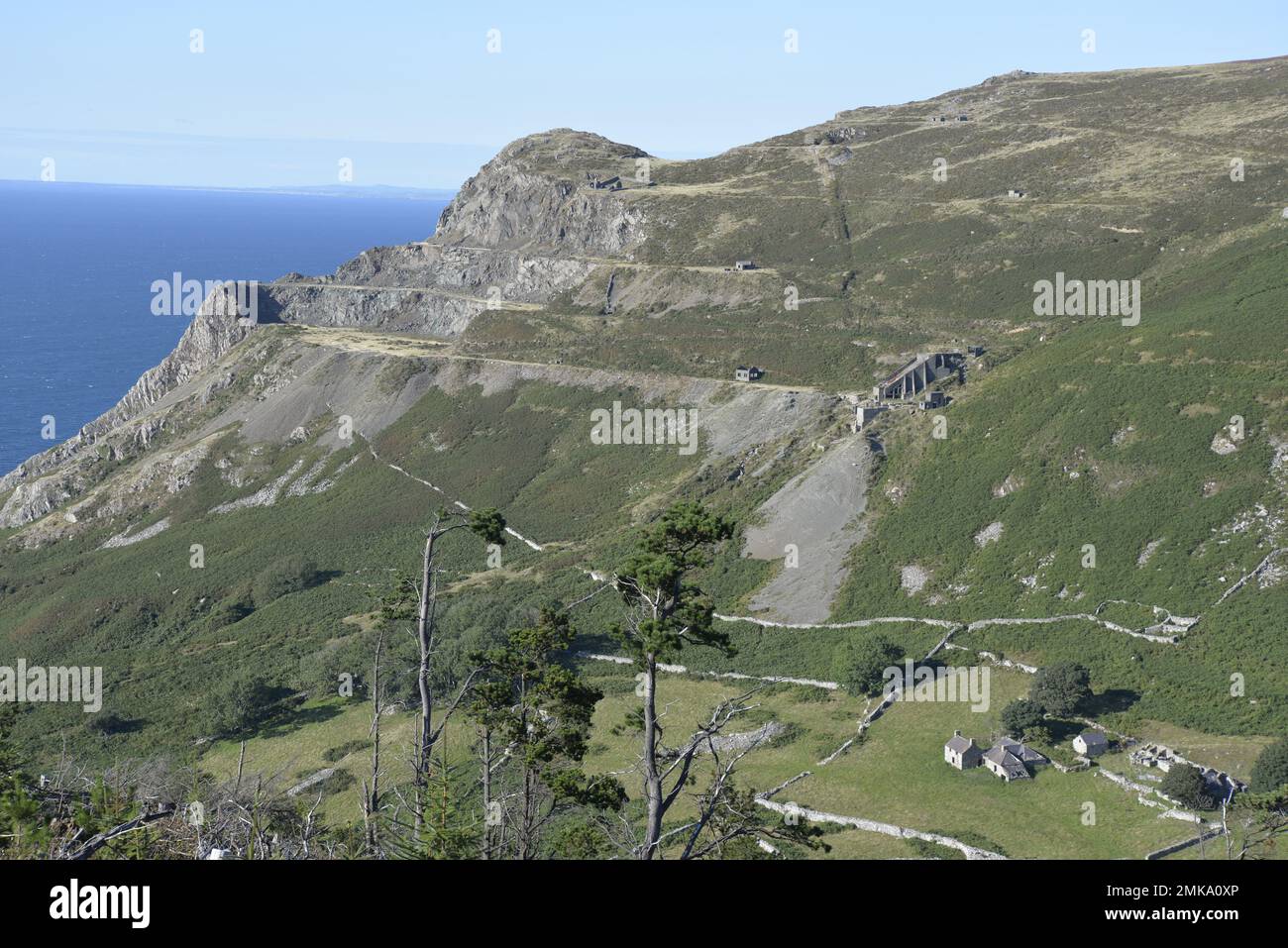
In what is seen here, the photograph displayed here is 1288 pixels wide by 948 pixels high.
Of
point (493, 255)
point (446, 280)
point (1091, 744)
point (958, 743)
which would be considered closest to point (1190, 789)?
point (1091, 744)

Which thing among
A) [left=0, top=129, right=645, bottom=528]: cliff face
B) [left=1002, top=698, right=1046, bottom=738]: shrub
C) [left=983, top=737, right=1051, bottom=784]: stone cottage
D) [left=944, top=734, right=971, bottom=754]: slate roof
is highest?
[left=0, top=129, right=645, bottom=528]: cliff face

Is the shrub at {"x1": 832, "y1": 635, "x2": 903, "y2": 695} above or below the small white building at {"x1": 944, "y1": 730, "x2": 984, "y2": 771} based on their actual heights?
above

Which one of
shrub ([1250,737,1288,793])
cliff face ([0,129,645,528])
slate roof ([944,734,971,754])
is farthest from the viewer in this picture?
cliff face ([0,129,645,528])

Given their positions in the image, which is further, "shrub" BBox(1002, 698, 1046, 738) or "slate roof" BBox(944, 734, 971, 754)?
"shrub" BBox(1002, 698, 1046, 738)

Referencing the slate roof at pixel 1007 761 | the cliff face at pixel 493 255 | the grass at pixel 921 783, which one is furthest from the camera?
the cliff face at pixel 493 255

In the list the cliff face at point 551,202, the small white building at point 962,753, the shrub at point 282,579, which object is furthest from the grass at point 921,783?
the cliff face at point 551,202

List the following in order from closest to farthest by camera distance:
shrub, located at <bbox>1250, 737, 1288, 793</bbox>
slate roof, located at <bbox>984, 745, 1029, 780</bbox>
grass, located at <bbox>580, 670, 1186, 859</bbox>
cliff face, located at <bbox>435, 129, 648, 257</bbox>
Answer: grass, located at <bbox>580, 670, 1186, 859</bbox> < shrub, located at <bbox>1250, 737, 1288, 793</bbox> < slate roof, located at <bbox>984, 745, 1029, 780</bbox> < cliff face, located at <bbox>435, 129, 648, 257</bbox>

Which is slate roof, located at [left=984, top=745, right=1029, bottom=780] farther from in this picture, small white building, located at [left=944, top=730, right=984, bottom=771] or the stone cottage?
small white building, located at [left=944, top=730, right=984, bottom=771]

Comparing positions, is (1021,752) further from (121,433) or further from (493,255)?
(493,255)

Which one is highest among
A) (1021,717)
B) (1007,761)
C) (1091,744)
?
(1021,717)

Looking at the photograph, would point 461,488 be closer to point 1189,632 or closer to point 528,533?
point 528,533

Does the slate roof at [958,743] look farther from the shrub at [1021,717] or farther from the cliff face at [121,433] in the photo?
the cliff face at [121,433]

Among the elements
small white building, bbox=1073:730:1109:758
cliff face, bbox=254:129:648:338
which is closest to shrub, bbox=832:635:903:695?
small white building, bbox=1073:730:1109:758
